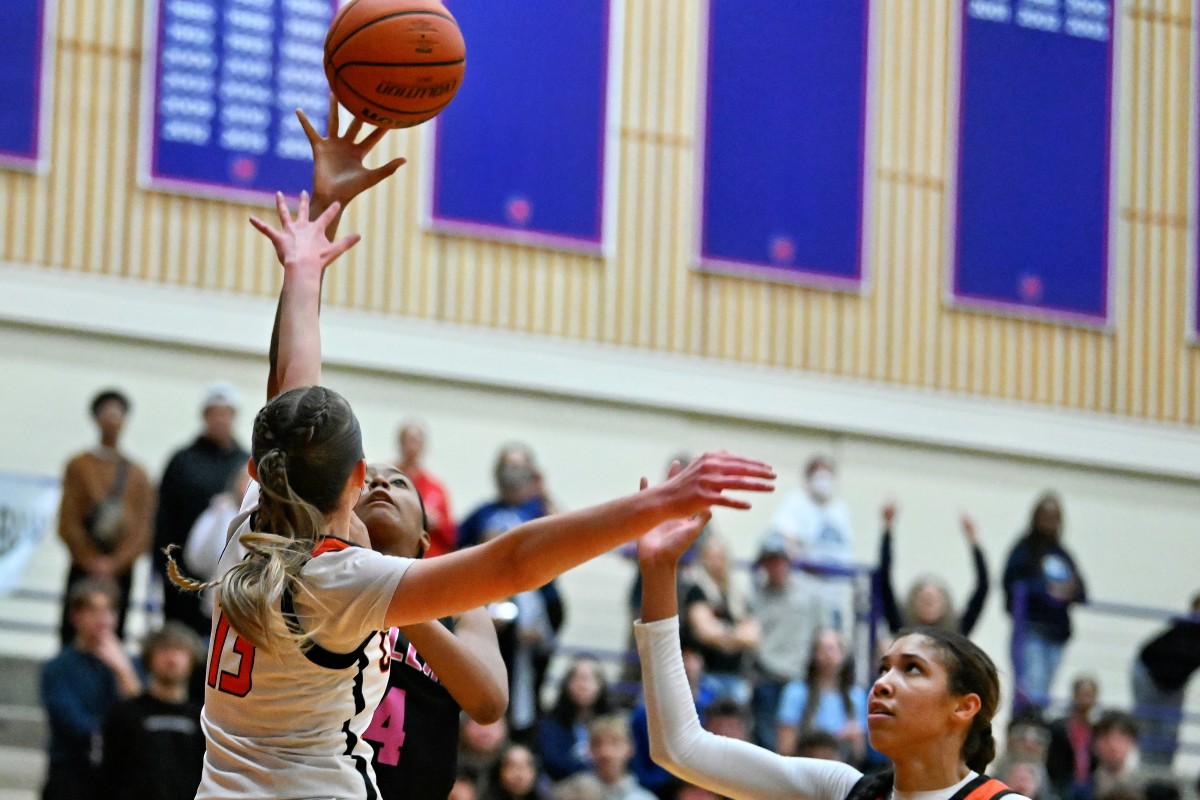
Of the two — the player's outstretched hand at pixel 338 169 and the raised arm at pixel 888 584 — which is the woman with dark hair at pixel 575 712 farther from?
the player's outstretched hand at pixel 338 169

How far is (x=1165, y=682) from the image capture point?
1144 centimetres

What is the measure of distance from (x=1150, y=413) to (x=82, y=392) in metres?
7.60

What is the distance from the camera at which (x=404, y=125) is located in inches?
175

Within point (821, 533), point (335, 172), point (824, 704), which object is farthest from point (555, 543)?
point (821, 533)

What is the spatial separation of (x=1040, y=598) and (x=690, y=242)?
3452 millimetres

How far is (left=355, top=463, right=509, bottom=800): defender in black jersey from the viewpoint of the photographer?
377cm

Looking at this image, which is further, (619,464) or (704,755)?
(619,464)

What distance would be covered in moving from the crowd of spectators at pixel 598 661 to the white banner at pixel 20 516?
1.59ft

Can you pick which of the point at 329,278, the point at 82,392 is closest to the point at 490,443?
the point at 329,278

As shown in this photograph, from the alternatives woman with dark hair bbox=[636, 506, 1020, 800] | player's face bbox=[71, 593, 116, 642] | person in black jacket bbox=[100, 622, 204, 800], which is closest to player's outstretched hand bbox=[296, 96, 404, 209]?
woman with dark hair bbox=[636, 506, 1020, 800]

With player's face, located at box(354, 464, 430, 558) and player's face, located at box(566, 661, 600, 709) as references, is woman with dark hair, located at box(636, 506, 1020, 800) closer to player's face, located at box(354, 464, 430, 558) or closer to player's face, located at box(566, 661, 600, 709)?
player's face, located at box(354, 464, 430, 558)

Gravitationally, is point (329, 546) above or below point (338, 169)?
below

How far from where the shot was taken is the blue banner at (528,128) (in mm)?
11836

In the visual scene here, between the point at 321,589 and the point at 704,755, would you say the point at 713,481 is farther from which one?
the point at 704,755
